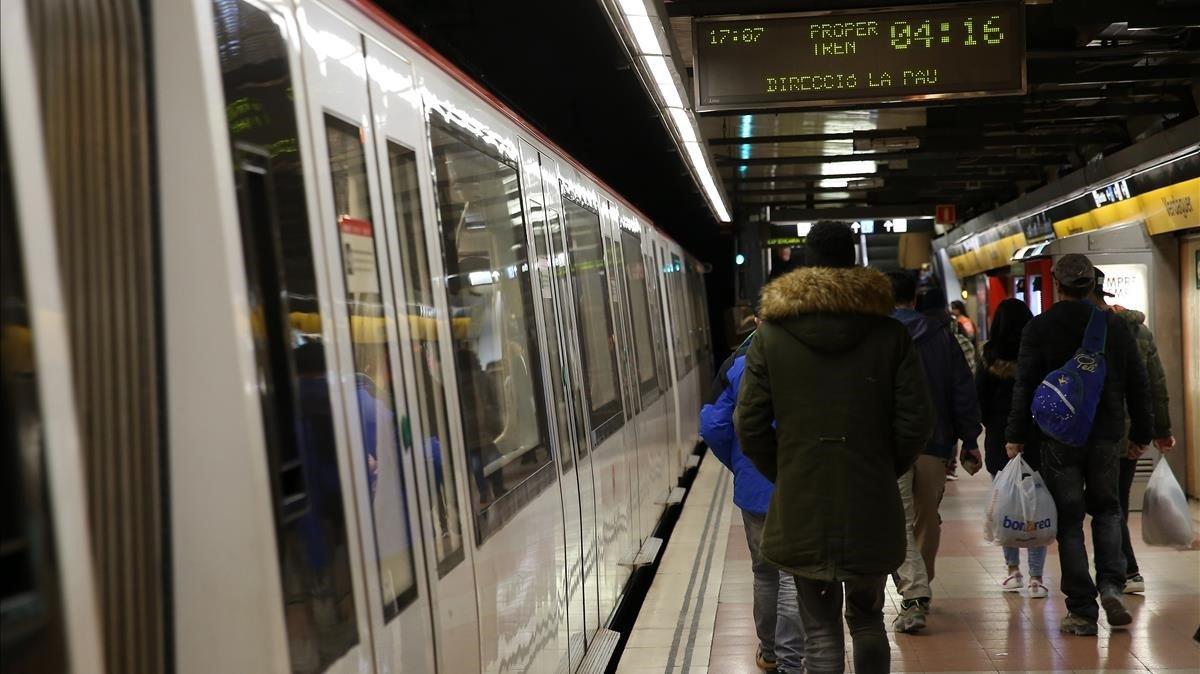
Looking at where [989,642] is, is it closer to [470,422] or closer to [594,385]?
[594,385]

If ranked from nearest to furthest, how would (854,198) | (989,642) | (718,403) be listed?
(718,403), (989,642), (854,198)

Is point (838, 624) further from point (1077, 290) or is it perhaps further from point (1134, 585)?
point (1134, 585)

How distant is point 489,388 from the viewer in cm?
402

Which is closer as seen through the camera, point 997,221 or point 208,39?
A: point 208,39

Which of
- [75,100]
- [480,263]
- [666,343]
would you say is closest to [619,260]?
[666,343]

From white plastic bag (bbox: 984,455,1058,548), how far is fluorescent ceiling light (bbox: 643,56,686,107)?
9.46ft

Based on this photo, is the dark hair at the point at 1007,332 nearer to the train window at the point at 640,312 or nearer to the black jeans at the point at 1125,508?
the black jeans at the point at 1125,508

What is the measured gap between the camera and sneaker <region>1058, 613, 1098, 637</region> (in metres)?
6.56

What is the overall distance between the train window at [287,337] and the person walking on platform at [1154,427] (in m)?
5.18

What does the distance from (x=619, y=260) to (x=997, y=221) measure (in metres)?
14.4

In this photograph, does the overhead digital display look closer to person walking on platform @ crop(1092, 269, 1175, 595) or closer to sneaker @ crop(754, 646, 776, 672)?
person walking on platform @ crop(1092, 269, 1175, 595)

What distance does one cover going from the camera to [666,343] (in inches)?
484

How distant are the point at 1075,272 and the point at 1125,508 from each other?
1818mm

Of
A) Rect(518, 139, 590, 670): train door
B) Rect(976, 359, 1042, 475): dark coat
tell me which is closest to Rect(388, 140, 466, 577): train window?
Rect(518, 139, 590, 670): train door
